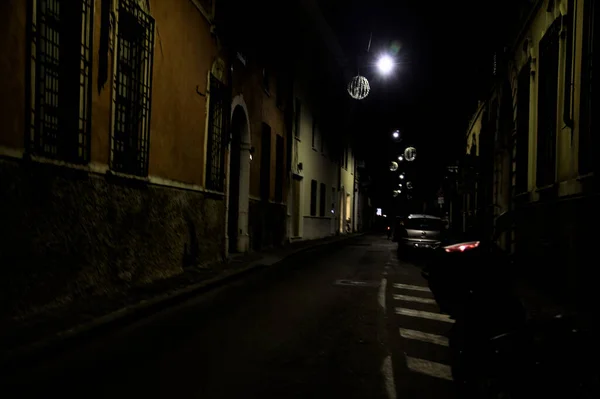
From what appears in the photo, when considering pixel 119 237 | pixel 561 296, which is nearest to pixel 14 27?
pixel 119 237

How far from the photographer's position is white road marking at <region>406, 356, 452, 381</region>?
536cm

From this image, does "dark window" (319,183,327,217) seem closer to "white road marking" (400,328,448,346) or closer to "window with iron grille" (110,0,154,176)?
"window with iron grille" (110,0,154,176)

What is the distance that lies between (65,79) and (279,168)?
15452 millimetres

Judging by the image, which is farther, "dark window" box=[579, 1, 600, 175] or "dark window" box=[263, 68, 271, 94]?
"dark window" box=[263, 68, 271, 94]

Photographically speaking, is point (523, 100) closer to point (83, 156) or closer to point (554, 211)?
point (554, 211)

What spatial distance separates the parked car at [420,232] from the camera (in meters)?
18.8

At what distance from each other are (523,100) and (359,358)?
12954mm

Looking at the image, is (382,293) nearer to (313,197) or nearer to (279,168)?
(279,168)

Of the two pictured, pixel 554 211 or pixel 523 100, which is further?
pixel 523 100

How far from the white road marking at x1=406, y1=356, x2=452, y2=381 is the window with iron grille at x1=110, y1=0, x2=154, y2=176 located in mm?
5870

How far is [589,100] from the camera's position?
9.48 m

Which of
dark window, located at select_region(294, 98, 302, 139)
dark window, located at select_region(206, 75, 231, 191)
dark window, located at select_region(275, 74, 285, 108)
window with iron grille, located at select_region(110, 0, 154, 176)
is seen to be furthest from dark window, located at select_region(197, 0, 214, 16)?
dark window, located at select_region(294, 98, 302, 139)

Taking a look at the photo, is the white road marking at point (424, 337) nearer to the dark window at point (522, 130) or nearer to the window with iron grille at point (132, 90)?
the window with iron grille at point (132, 90)

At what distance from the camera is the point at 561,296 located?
10.2 metres
